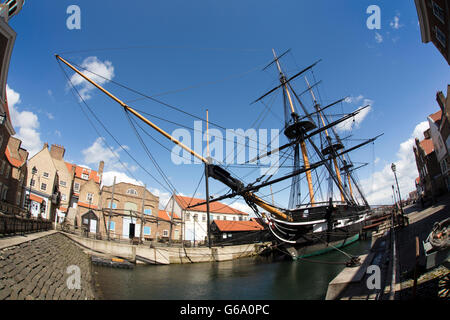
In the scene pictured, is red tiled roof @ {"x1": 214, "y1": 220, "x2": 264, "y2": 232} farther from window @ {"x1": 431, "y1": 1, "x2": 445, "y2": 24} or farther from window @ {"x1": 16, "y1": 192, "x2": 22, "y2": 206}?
window @ {"x1": 431, "y1": 1, "x2": 445, "y2": 24}

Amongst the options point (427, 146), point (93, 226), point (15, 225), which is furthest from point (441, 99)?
point (93, 226)

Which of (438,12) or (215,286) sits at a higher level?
(438,12)

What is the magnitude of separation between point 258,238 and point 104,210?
87.2ft

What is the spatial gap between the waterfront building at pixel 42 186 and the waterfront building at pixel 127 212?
678 cm

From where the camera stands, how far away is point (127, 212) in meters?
33.4

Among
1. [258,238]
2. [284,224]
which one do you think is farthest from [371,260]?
[258,238]

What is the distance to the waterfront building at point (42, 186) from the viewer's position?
28080 mm

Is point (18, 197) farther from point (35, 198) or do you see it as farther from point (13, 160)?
point (13, 160)

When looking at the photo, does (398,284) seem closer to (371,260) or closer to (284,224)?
(371,260)

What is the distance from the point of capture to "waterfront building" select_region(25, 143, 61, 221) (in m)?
28.1

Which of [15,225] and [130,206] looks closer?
[15,225]

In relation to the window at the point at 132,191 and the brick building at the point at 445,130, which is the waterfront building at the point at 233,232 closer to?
the window at the point at 132,191

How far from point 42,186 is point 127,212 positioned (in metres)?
12.3

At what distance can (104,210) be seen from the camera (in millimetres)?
31391
